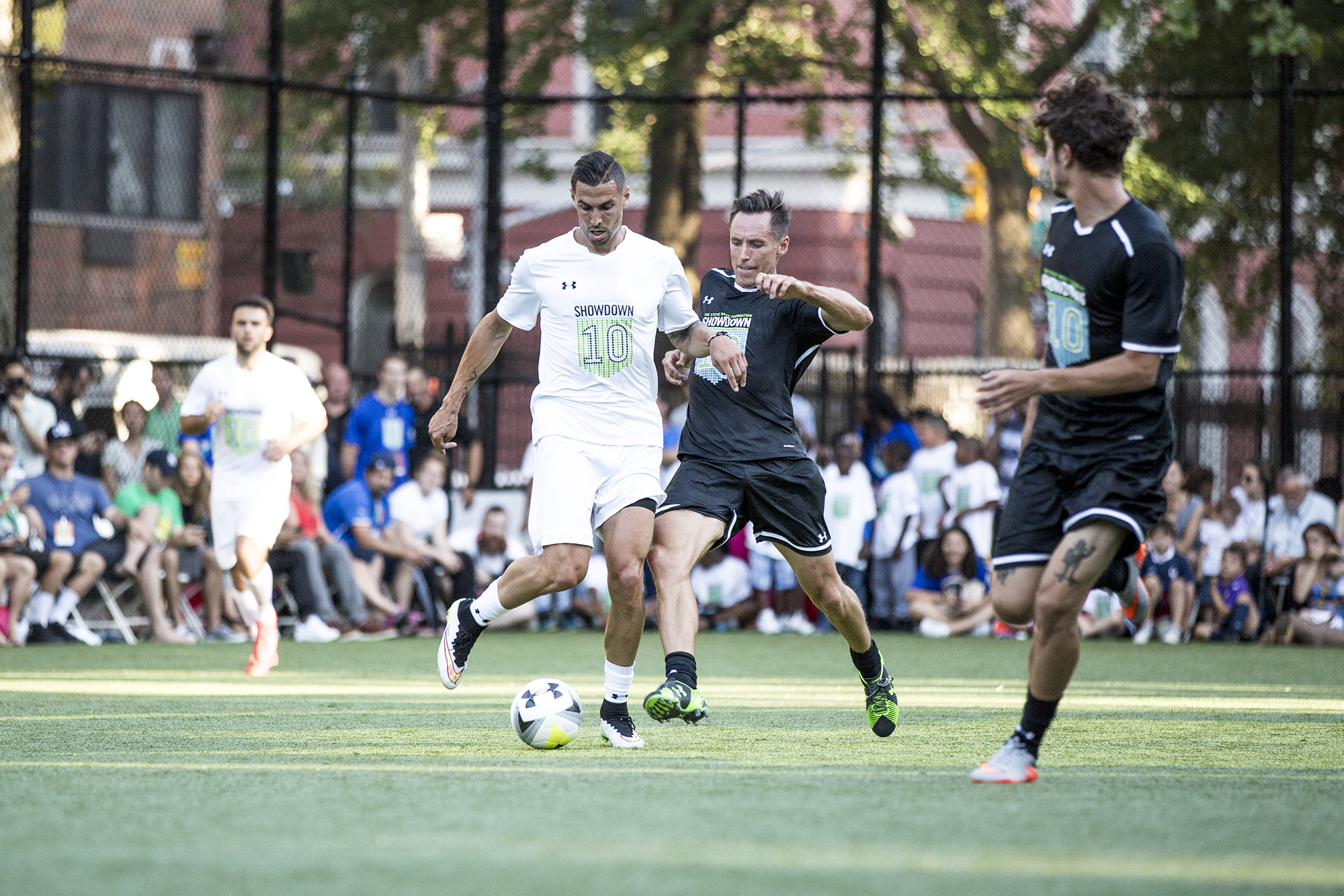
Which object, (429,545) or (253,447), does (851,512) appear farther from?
(253,447)

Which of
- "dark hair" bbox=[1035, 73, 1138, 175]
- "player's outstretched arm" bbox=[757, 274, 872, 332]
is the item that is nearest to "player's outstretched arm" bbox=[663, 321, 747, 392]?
"player's outstretched arm" bbox=[757, 274, 872, 332]

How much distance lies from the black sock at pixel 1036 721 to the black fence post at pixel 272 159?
1012cm

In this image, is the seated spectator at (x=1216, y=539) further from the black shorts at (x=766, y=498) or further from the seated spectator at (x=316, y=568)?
the black shorts at (x=766, y=498)

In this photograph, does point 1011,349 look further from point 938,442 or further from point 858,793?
point 858,793

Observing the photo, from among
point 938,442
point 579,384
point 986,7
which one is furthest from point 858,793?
point 986,7

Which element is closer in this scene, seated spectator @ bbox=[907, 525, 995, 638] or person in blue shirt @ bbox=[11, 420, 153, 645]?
person in blue shirt @ bbox=[11, 420, 153, 645]

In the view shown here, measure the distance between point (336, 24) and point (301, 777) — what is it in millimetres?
15641

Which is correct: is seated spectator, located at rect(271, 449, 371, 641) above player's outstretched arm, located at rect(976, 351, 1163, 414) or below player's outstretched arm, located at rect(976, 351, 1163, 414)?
below

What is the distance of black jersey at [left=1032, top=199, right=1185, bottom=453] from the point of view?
16.5 ft

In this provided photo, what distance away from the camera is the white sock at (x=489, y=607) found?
6.64 metres

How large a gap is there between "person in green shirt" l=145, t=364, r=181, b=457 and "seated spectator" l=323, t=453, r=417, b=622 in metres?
1.37

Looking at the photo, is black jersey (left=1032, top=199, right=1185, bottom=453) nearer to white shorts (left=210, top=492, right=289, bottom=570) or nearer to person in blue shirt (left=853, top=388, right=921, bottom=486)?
white shorts (left=210, top=492, right=289, bottom=570)

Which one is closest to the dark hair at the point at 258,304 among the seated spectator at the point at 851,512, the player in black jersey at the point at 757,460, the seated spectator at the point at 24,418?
the seated spectator at the point at 24,418

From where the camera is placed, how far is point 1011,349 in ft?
67.9
